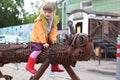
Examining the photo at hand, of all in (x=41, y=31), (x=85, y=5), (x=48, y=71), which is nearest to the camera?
(x=41, y=31)

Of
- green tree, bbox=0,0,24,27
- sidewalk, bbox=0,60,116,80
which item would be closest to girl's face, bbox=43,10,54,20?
sidewalk, bbox=0,60,116,80

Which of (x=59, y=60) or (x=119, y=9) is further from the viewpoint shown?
(x=119, y=9)

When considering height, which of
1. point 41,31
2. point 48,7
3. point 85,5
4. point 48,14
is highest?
point 48,7

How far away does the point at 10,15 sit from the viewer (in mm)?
54938

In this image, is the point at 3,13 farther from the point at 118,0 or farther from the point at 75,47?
the point at 75,47

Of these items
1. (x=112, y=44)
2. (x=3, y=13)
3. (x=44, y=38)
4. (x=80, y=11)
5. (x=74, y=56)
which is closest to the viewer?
(x=74, y=56)

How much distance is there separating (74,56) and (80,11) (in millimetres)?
21849

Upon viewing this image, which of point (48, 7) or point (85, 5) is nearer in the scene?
point (48, 7)

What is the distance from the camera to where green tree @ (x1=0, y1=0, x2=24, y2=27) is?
5453 cm

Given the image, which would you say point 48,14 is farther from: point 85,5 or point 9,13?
point 9,13

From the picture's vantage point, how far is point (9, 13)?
5494 centimetres

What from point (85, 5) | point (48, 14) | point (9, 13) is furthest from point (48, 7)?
point (9, 13)

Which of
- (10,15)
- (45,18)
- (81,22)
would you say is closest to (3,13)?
(10,15)

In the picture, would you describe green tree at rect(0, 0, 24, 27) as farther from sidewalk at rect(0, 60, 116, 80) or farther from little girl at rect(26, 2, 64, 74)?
little girl at rect(26, 2, 64, 74)
